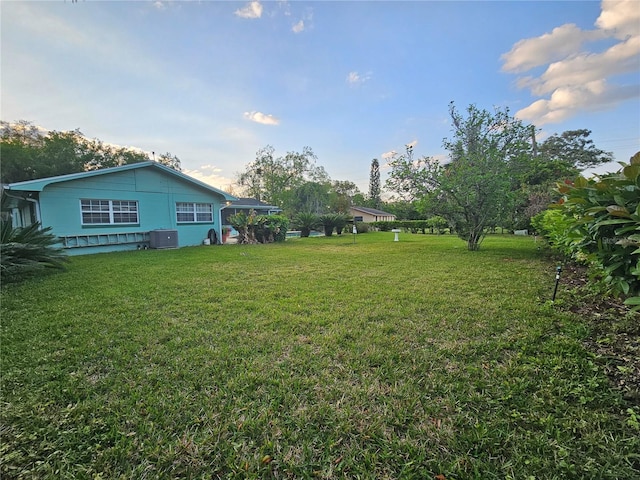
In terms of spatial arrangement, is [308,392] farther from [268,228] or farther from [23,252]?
[268,228]

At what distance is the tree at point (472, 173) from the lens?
825 centimetres

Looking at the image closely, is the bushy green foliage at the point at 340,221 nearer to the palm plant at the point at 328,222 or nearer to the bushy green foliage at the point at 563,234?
the palm plant at the point at 328,222

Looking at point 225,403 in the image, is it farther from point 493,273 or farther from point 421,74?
point 421,74

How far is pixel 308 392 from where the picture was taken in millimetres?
1931

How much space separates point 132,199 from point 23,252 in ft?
20.8

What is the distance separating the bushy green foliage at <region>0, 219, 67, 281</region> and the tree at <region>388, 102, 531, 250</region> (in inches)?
373

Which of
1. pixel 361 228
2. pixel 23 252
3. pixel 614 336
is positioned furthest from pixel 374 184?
pixel 614 336

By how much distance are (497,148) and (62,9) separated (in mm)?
11509

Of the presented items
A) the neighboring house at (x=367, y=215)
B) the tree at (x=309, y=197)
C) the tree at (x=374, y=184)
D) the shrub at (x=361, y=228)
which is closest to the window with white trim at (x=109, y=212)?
the shrub at (x=361, y=228)

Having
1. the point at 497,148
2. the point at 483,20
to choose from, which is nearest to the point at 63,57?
the point at 483,20

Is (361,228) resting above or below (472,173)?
below

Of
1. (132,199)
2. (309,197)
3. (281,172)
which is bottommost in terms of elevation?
(132,199)

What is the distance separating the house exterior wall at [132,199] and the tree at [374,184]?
150ft

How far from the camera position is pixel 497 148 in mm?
8484
